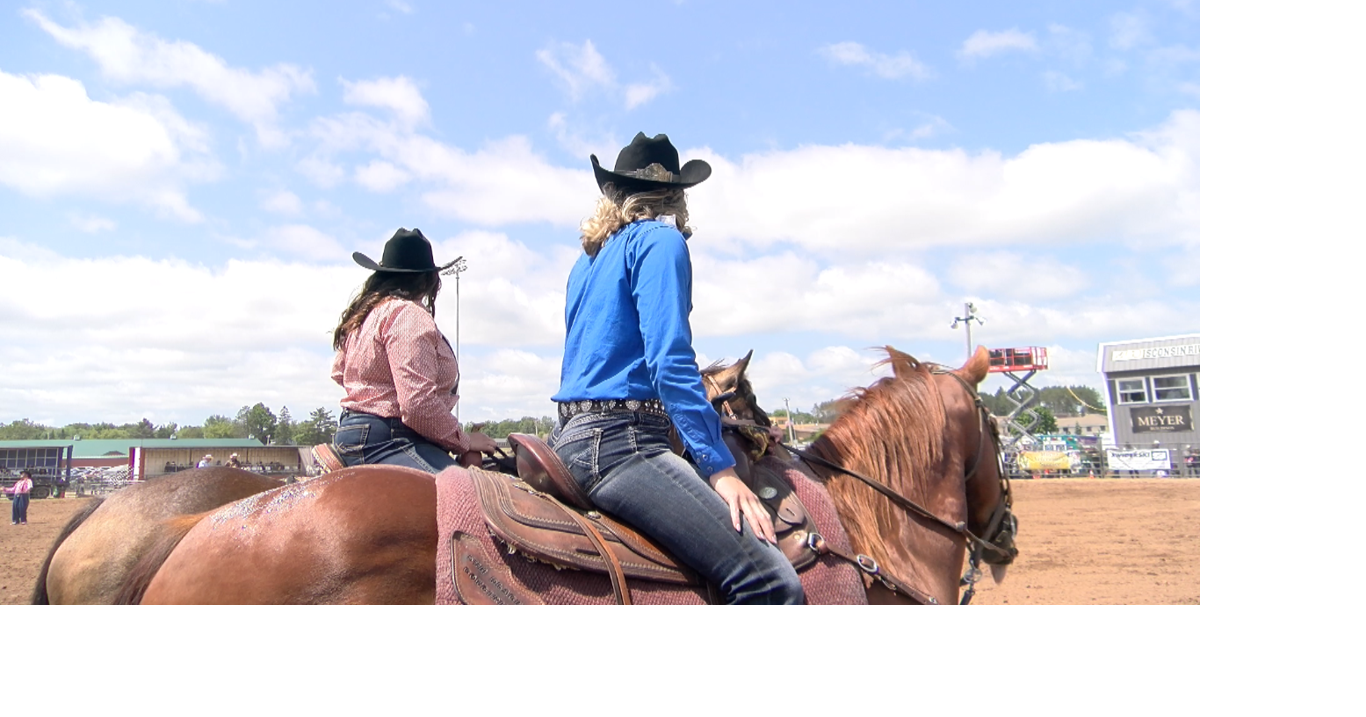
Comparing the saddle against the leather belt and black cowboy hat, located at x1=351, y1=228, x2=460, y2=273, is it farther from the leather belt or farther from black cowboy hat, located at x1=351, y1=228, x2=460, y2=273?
black cowboy hat, located at x1=351, y1=228, x2=460, y2=273

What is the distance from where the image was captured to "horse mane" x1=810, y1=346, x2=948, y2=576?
124 inches

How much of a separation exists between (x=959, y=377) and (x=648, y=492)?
192 cm

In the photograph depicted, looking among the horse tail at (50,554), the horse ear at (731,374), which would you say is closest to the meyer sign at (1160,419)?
the horse ear at (731,374)

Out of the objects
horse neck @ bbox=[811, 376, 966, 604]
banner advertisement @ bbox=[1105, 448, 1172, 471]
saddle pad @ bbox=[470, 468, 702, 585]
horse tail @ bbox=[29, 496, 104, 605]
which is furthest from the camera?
banner advertisement @ bbox=[1105, 448, 1172, 471]

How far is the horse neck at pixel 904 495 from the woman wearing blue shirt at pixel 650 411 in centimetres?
75

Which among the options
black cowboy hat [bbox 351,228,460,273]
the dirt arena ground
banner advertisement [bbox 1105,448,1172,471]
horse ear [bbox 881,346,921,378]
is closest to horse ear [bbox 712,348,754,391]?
horse ear [bbox 881,346,921,378]

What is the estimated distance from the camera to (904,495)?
324 cm

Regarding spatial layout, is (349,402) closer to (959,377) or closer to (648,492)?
(648,492)

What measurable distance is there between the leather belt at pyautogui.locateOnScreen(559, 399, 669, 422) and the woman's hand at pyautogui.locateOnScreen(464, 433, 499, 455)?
1.22 metres

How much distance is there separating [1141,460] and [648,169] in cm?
4158

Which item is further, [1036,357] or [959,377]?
[1036,357]
